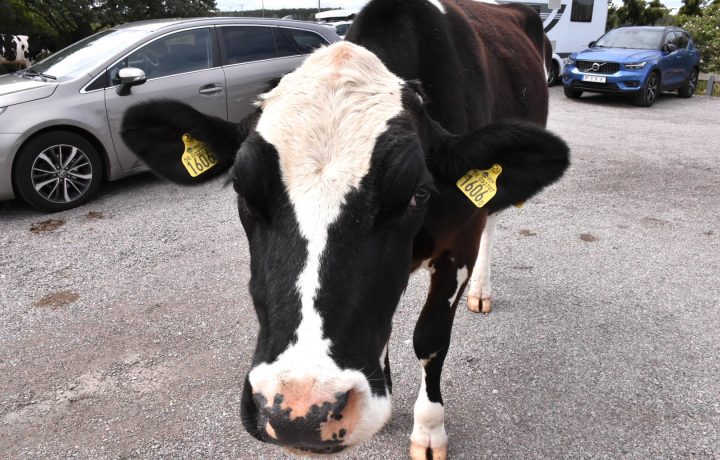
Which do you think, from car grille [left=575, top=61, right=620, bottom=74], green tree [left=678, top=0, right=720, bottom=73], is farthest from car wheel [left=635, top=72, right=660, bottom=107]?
green tree [left=678, top=0, right=720, bottom=73]

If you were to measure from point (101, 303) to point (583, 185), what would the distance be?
5360 millimetres

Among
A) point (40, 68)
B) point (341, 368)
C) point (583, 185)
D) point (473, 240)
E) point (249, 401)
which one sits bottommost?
Answer: point (583, 185)

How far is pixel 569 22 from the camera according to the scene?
15852mm

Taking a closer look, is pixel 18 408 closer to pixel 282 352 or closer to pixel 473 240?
pixel 282 352

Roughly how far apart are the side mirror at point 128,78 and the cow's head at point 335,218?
13.2 feet

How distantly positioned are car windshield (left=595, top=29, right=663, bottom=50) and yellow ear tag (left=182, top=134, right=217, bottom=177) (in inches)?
521

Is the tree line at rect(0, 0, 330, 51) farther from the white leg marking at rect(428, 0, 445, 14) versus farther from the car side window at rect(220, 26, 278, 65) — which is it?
the white leg marking at rect(428, 0, 445, 14)

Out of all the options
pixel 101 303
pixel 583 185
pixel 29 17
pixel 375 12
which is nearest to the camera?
pixel 375 12

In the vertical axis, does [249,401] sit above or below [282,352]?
below

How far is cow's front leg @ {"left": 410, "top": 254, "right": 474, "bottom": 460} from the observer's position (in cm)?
239

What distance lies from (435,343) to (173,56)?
4980 millimetres

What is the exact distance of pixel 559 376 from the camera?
2932mm

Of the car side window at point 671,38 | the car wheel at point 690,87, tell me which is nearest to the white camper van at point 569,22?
the car side window at point 671,38

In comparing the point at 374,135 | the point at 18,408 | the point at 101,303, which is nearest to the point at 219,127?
the point at 374,135
